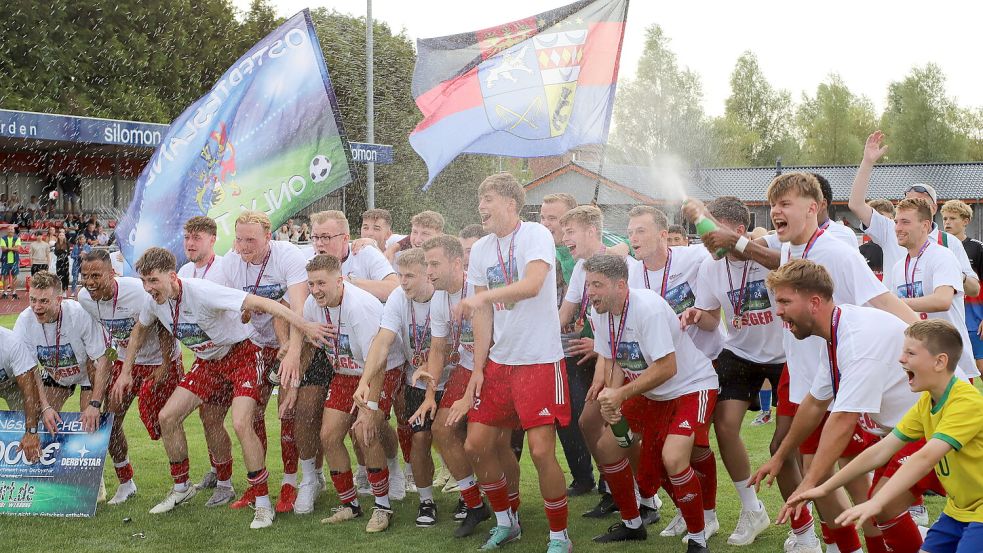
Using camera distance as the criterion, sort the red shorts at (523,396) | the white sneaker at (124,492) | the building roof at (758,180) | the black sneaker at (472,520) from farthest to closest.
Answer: the building roof at (758,180)
the white sneaker at (124,492)
the black sneaker at (472,520)
the red shorts at (523,396)

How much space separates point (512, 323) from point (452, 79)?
4868mm

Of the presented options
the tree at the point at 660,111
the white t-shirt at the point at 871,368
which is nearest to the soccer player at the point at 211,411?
the white t-shirt at the point at 871,368

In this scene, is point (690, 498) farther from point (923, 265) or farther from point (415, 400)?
point (923, 265)

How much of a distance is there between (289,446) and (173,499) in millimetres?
904

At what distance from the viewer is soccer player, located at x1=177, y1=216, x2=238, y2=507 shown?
7.00 metres

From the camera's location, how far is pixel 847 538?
15.8 feet

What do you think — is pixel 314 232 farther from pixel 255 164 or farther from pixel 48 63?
pixel 48 63

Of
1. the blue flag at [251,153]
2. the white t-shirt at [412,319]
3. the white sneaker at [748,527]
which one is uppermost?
the blue flag at [251,153]

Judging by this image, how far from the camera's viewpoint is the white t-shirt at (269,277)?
23.5ft

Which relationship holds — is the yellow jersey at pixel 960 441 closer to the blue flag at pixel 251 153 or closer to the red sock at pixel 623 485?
the red sock at pixel 623 485

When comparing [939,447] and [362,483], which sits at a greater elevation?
[939,447]

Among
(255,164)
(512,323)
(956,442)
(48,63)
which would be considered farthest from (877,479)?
(48,63)

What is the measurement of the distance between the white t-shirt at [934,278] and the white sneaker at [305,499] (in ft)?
15.3

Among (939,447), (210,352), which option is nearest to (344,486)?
(210,352)
